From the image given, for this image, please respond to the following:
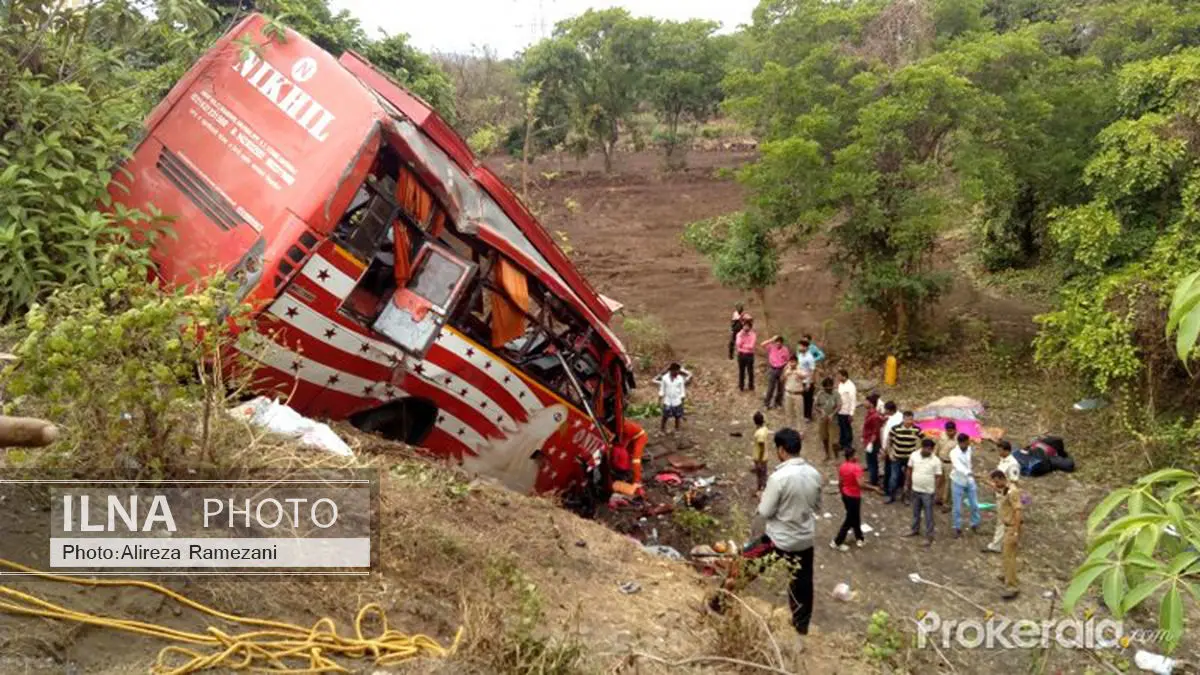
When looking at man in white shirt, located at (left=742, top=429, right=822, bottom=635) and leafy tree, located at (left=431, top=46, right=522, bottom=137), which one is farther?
leafy tree, located at (left=431, top=46, right=522, bottom=137)

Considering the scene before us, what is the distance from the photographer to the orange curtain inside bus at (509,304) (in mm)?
6453

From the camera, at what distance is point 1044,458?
31.1 ft

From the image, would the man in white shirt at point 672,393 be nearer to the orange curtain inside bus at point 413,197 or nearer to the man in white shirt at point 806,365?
the man in white shirt at point 806,365

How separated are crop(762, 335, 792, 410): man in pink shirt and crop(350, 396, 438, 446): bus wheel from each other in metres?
5.93

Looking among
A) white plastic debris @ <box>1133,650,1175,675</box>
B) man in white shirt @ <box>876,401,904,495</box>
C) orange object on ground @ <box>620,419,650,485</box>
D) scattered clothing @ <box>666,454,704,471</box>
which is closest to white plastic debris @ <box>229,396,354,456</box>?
orange object on ground @ <box>620,419,650,485</box>

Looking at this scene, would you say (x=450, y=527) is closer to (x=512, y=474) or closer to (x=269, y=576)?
(x=269, y=576)

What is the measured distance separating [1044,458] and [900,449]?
209 centimetres

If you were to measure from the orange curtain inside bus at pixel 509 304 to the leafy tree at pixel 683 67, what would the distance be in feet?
77.0

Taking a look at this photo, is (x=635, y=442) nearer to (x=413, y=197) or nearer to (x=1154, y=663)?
(x=413, y=197)

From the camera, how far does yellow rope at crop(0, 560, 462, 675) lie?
10.5 ft

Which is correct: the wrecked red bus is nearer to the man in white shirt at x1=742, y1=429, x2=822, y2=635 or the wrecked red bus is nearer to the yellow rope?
the yellow rope

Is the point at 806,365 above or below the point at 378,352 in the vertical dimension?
below

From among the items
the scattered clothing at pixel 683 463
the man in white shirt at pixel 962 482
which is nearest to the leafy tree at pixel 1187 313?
the man in white shirt at pixel 962 482

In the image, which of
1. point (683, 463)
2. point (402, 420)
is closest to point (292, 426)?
point (402, 420)
